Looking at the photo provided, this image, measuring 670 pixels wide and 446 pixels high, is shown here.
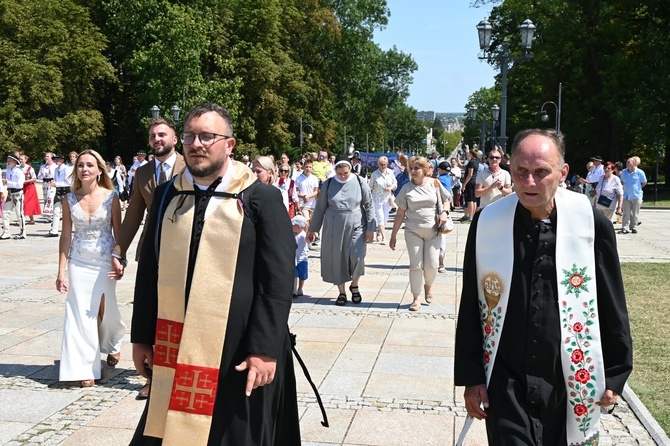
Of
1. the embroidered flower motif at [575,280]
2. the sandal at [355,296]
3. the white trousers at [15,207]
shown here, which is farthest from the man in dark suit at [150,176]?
the white trousers at [15,207]

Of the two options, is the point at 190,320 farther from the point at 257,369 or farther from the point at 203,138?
the point at 203,138

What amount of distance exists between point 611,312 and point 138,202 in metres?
4.16

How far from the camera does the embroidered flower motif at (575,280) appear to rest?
10.4ft

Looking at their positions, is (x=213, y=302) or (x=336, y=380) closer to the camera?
(x=213, y=302)

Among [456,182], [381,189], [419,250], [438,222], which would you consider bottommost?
[419,250]

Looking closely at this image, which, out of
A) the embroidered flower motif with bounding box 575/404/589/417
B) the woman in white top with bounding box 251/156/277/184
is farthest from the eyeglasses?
the woman in white top with bounding box 251/156/277/184

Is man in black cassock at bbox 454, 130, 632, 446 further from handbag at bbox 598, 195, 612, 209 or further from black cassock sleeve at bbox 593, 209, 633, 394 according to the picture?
handbag at bbox 598, 195, 612, 209

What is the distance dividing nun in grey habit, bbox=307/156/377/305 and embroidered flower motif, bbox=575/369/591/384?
6.90m

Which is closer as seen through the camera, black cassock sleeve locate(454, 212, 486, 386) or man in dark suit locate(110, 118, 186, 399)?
black cassock sleeve locate(454, 212, 486, 386)

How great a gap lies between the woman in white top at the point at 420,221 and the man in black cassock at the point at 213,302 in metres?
6.21

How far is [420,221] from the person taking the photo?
9.77 metres

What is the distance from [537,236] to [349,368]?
4013 mm

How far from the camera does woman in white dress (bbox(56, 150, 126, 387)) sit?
21.7 ft

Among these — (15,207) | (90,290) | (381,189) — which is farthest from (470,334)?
(15,207)
